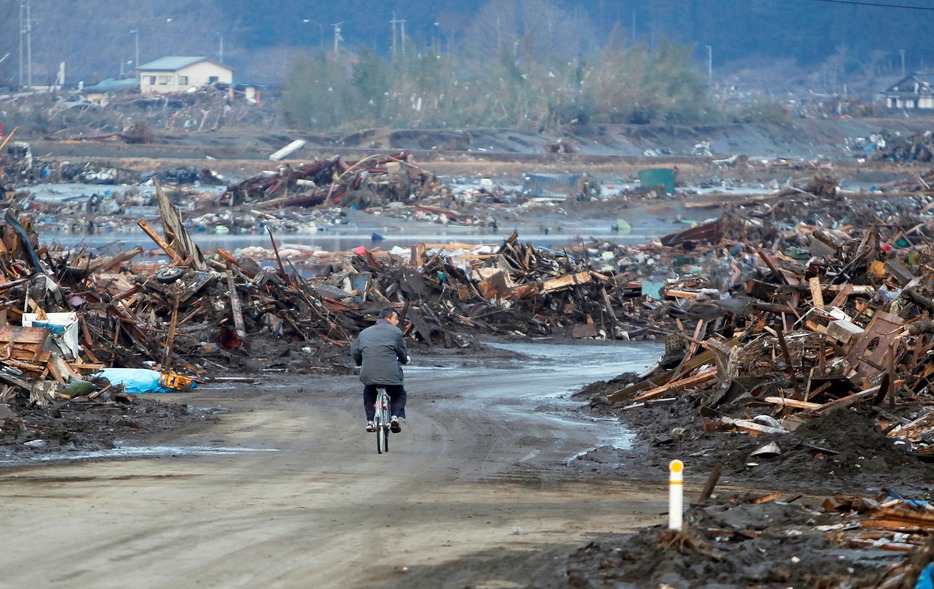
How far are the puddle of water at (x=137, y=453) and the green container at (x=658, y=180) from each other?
57.9 metres

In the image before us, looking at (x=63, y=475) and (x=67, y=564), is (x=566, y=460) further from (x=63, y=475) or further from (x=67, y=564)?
(x=67, y=564)

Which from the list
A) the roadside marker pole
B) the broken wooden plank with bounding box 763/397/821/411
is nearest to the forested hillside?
the broken wooden plank with bounding box 763/397/821/411

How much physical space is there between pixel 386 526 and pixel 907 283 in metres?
11.7

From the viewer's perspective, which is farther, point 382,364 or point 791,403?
point 791,403

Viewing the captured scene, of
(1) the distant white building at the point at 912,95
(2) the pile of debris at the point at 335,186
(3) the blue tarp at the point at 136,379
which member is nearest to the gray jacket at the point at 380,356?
(3) the blue tarp at the point at 136,379

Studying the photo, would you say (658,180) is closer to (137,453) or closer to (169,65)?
(137,453)

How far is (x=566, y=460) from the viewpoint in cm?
1387

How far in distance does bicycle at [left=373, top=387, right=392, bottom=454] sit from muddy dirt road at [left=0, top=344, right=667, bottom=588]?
0.64 feet

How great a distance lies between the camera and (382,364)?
1400 cm

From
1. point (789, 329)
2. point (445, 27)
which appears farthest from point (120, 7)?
point (789, 329)

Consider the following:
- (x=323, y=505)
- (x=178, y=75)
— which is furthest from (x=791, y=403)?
(x=178, y=75)

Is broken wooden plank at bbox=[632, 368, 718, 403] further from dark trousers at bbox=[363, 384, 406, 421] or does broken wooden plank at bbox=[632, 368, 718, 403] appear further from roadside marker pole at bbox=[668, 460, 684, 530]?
roadside marker pole at bbox=[668, 460, 684, 530]

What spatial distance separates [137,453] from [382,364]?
2822mm

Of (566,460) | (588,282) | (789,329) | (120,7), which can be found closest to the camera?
(566,460)
